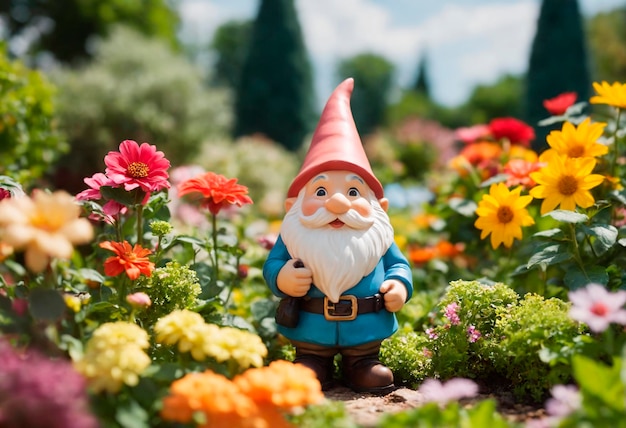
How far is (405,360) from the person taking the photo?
259 cm

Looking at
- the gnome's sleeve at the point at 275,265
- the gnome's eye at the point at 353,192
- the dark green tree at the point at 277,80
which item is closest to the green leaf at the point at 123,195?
the gnome's sleeve at the point at 275,265

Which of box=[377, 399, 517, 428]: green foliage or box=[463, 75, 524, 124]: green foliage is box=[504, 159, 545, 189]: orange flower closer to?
box=[377, 399, 517, 428]: green foliage

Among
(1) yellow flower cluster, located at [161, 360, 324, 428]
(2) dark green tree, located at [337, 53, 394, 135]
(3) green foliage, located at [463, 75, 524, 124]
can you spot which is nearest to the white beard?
(1) yellow flower cluster, located at [161, 360, 324, 428]

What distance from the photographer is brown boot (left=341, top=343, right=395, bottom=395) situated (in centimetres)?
240

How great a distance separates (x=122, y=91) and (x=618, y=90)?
9.06 meters

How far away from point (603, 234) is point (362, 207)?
1076mm

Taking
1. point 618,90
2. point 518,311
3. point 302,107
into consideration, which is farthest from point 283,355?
point 302,107

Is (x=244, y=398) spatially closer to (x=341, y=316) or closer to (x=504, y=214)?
(x=341, y=316)

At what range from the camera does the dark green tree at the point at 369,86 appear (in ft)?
116

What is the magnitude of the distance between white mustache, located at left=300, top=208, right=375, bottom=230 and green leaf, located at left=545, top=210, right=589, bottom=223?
79 cm

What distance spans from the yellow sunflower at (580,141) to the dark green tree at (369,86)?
1154 inches

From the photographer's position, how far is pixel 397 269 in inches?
101

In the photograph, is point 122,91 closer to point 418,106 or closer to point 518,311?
point 518,311

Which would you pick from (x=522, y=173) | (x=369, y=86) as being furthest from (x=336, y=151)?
(x=369, y=86)
